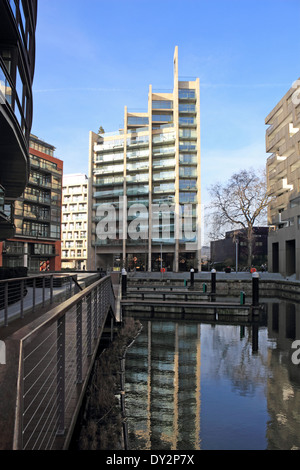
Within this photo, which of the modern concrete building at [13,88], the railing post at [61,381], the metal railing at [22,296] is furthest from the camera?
the modern concrete building at [13,88]

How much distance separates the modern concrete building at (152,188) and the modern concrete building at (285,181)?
16096 millimetres

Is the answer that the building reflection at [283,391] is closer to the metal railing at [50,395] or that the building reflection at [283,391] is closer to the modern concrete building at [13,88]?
the metal railing at [50,395]

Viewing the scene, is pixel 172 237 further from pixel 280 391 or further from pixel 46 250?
pixel 280 391

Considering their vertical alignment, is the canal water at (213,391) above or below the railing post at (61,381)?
below

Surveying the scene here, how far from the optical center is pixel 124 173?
71.8 meters

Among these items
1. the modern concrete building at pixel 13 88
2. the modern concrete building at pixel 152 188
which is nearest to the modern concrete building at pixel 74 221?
the modern concrete building at pixel 152 188

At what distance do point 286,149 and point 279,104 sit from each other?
24.3 feet

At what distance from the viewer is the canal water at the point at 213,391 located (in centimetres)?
629

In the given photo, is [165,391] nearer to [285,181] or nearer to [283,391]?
[283,391]

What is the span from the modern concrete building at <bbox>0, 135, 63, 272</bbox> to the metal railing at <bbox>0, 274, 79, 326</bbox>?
2961 cm

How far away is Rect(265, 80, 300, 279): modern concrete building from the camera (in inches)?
1601

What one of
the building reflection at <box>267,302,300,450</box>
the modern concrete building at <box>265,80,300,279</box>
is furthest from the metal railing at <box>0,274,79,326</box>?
the modern concrete building at <box>265,80,300,279</box>

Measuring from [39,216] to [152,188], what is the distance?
25.8 meters

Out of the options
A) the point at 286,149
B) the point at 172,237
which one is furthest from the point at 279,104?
the point at 172,237
